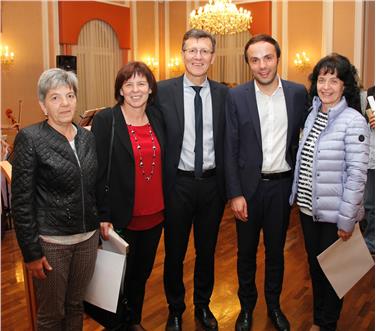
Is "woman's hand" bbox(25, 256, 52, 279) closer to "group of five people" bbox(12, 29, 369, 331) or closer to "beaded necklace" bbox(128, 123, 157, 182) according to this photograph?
"group of five people" bbox(12, 29, 369, 331)

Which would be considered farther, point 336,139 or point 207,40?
point 207,40

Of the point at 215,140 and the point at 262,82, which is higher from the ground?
the point at 262,82

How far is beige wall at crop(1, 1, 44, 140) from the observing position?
311 inches

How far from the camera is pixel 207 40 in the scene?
253 centimetres

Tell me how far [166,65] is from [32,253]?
970cm

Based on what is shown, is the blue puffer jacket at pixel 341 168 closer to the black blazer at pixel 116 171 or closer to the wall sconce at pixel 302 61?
the black blazer at pixel 116 171

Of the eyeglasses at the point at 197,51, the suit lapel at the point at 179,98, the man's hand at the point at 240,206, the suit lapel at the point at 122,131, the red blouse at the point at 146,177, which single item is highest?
the eyeglasses at the point at 197,51

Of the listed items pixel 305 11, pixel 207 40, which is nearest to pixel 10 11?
pixel 305 11

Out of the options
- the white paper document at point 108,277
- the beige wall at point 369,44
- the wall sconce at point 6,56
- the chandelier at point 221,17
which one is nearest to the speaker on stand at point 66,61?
the wall sconce at point 6,56

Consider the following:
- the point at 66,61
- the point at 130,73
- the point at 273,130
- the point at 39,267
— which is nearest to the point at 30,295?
Result: the point at 39,267

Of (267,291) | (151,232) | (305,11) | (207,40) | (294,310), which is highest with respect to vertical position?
(305,11)

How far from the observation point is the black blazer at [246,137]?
2.50 metres

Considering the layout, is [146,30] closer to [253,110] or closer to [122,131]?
[253,110]

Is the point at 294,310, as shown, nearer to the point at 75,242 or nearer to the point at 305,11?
the point at 75,242
